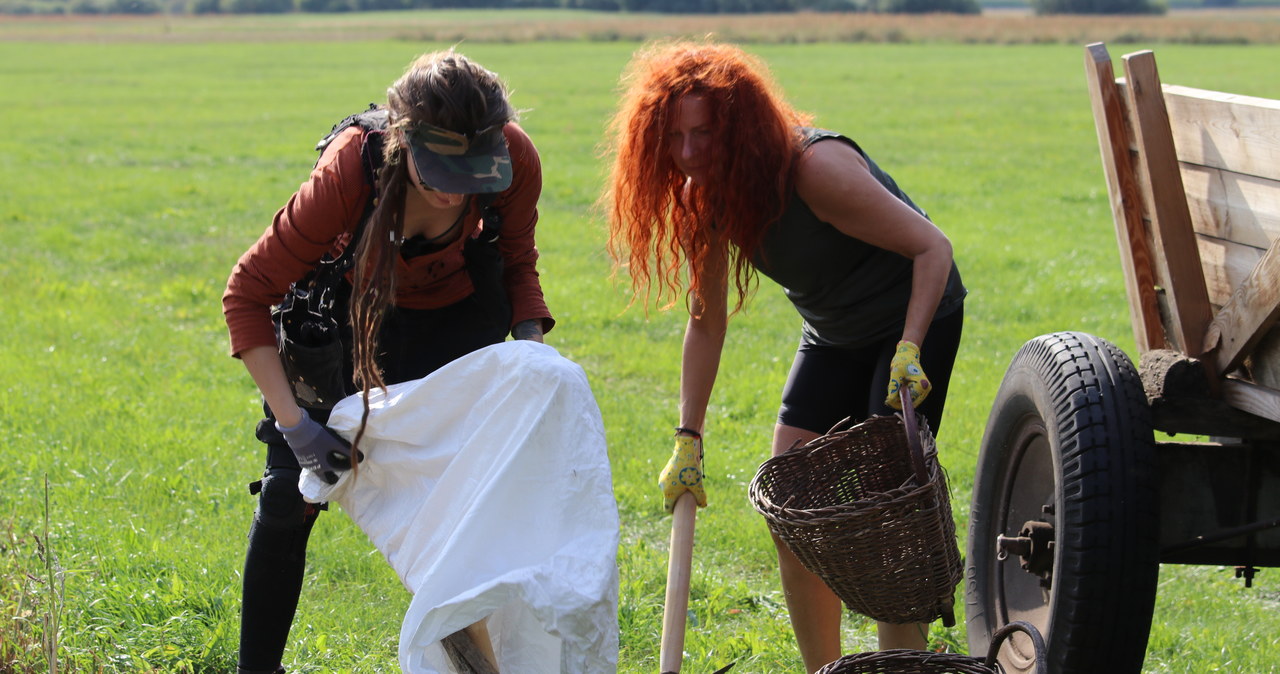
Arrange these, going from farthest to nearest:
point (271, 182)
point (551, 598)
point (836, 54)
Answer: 1. point (836, 54)
2. point (271, 182)
3. point (551, 598)

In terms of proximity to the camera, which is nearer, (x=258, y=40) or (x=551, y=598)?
(x=551, y=598)

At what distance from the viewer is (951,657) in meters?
2.77

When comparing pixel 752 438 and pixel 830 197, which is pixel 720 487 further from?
pixel 830 197

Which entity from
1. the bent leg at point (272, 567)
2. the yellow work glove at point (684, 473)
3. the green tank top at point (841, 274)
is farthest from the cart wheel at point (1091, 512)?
the bent leg at point (272, 567)

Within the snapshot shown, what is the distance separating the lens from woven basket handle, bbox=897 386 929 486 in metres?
2.62

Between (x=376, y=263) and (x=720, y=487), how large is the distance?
260 cm

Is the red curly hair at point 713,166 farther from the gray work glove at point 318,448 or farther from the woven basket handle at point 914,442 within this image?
the gray work glove at point 318,448

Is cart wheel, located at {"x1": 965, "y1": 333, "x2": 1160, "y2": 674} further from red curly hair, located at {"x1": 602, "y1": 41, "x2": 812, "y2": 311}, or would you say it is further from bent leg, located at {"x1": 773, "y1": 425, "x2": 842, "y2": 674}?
red curly hair, located at {"x1": 602, "y1": 41, "x2": 812, "y2": 311}

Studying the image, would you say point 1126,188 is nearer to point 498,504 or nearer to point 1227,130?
point 1227,130

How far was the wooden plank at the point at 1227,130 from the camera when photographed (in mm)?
2760

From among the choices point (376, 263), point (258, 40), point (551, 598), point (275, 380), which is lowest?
point (258, 40)

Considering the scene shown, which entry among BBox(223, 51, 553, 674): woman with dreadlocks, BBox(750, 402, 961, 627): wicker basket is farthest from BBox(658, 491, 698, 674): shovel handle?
BBox(223, 51, 553, 674): woman with dreadlocks

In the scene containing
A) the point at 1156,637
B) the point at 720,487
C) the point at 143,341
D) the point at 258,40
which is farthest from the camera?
the point at 258,40

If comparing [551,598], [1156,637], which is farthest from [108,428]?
[1156,637]
